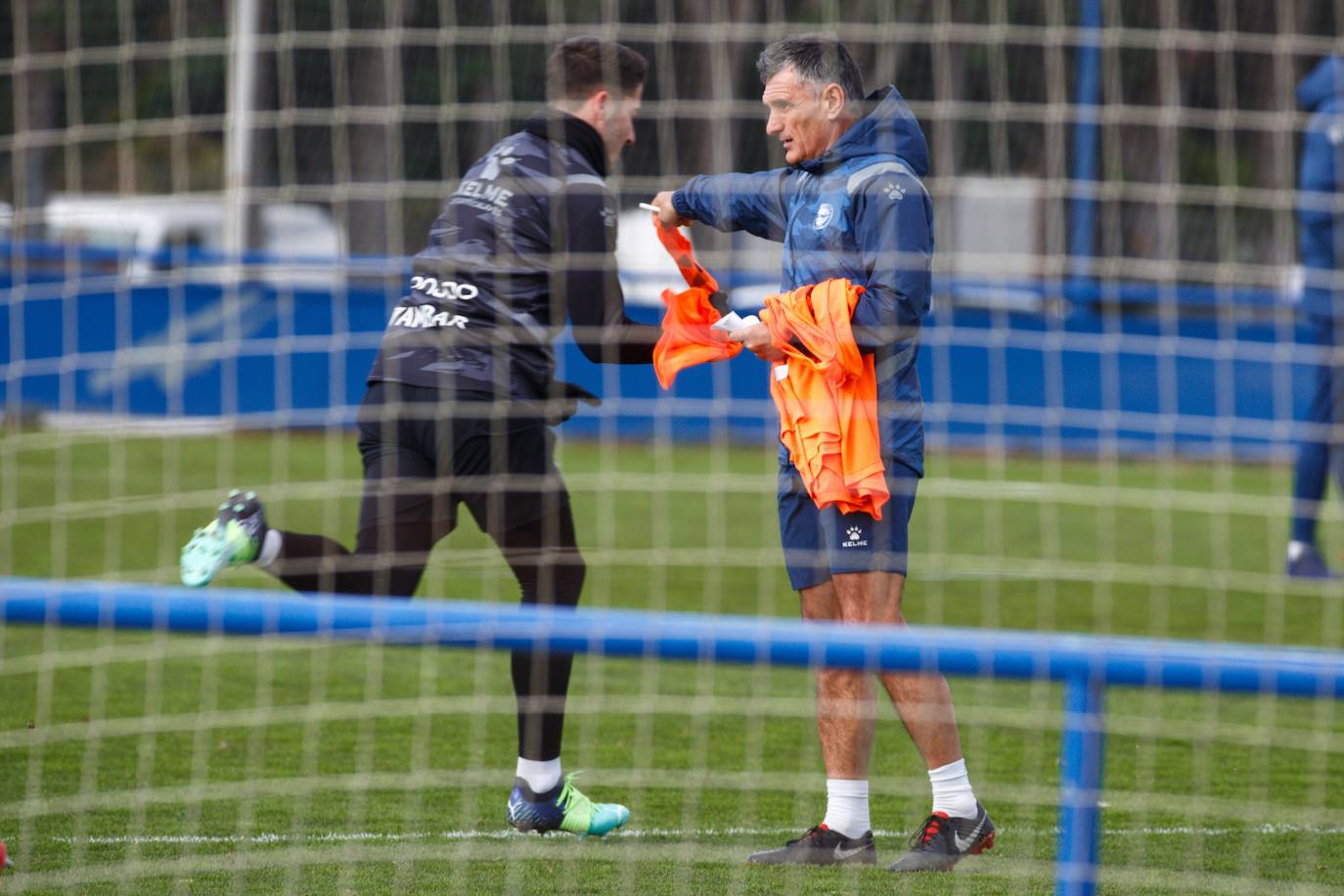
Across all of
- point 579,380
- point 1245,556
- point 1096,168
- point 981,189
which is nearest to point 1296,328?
point 1096,168

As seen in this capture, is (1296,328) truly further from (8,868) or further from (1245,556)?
(8,868)

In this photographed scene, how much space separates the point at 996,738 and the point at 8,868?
319cm

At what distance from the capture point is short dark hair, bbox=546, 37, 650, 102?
482 cm

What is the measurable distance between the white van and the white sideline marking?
2.70 m

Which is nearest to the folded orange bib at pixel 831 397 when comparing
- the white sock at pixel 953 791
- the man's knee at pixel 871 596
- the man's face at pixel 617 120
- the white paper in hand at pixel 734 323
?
the white paper in hand at pixel 734 323

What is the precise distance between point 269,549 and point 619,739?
170 cm

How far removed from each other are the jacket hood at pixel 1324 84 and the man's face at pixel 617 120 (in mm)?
4534

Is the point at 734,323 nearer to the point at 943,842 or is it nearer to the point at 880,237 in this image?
the point at 880,237

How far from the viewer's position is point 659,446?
1416 centimetres

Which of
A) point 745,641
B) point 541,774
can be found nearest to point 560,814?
point 541,774

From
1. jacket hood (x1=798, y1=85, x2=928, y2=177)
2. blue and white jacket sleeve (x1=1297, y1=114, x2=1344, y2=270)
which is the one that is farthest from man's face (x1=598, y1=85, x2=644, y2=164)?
blue and white jacket sleeve (x1=1297, y1=114, x2=1344, y2=270)

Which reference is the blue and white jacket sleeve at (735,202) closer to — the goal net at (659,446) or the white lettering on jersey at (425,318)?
the white lettering on jersey at (425,318)

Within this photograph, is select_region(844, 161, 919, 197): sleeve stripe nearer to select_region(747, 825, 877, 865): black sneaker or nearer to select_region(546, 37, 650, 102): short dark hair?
select_region(546, 37, 650, 102): short dark hair

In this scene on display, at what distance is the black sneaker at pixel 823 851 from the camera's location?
170 inches
